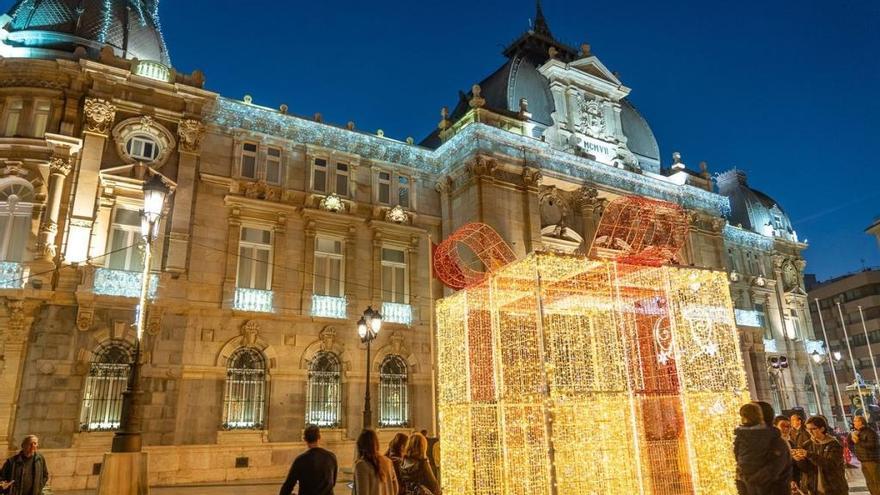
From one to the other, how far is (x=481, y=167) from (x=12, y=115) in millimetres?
15900

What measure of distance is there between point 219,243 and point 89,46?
28.2 feet

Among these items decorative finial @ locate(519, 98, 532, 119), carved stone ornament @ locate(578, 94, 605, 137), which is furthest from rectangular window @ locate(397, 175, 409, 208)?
carved stone ornament @ locate(578, 94, 605, 137)

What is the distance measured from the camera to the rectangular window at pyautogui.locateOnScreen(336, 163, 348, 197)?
22516mm

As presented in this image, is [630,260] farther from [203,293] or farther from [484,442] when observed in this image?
[203,293]

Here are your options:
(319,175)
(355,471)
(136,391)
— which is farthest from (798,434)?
(319,175)

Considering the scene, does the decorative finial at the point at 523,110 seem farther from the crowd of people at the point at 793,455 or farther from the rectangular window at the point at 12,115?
the rectangular window at the point at 12,115

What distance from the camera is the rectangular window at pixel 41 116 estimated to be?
18062 mm

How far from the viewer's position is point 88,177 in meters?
17.8

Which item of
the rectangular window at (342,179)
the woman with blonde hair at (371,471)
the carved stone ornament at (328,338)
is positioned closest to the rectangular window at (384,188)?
the rectangular window at (342,179)

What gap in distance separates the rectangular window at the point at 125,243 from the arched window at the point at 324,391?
6.59 meters

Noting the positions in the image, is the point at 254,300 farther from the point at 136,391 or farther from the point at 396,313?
the point at 136,391

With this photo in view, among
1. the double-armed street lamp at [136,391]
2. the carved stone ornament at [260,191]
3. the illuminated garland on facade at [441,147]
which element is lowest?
the double-armed street lamp at [136,391]

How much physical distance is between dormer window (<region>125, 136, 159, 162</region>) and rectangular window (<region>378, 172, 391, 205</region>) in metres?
8.26

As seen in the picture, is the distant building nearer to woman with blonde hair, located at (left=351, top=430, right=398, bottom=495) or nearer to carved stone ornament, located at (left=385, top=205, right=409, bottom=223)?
carved stone ornament, located at (left=385, top=205, right=409, bottom=223)
